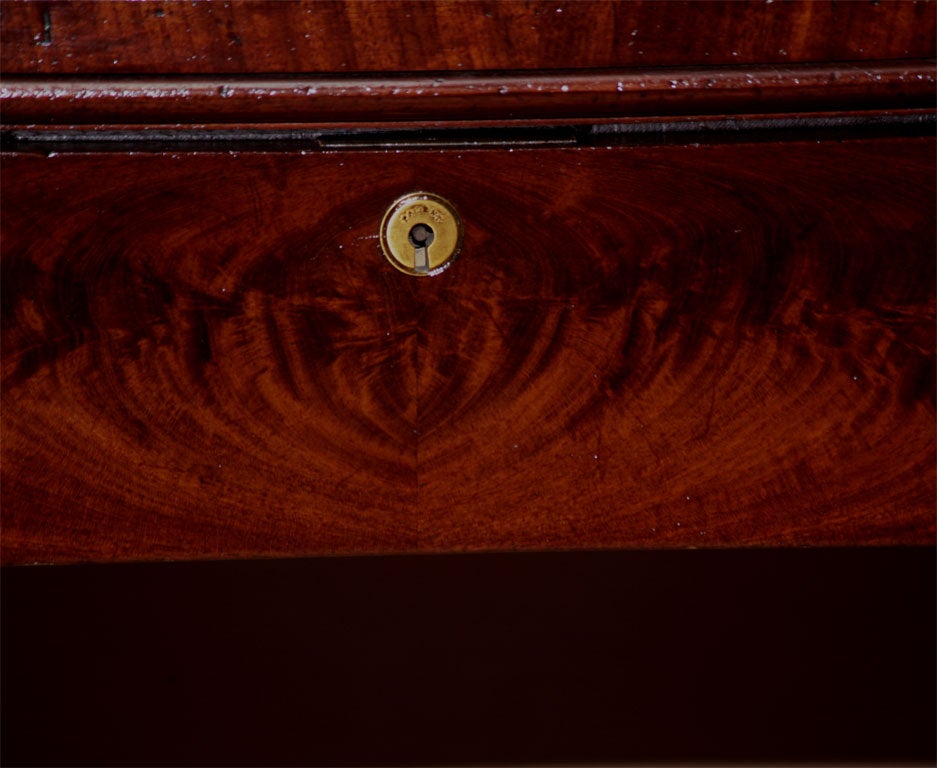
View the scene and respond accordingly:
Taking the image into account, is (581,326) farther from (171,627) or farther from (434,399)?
(171,627)

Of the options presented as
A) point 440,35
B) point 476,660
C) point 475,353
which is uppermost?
point 440,35

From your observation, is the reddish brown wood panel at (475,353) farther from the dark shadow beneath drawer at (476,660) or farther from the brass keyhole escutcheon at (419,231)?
the dark shadow beneath drawer at (476,660)

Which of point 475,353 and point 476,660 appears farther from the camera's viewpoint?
point 476,660

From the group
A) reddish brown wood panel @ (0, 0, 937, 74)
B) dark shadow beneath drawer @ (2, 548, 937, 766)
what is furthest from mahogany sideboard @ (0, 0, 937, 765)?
dark shadow beneath drawer @ (2, 548, 937, 766)

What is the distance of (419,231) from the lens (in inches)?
12.2

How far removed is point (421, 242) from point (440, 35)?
7 cm

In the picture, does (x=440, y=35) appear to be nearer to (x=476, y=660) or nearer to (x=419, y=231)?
(x=419, y=231)

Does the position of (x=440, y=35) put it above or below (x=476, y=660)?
above

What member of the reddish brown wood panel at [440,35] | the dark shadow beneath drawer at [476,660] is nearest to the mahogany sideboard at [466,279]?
the reddish brown wood panel at [440,35]

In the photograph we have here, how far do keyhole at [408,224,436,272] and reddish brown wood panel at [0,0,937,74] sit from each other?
5 cm

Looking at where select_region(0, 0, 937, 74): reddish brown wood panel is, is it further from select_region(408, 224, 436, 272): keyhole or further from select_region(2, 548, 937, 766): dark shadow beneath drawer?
select_region(2, 548, 937, 766): dark shadow beneath drawer

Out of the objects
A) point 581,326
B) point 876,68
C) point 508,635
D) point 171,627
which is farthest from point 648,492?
point 171,627

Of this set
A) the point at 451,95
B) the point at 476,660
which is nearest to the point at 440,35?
the point at 451,95

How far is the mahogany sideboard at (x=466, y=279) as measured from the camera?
0.30 metres
